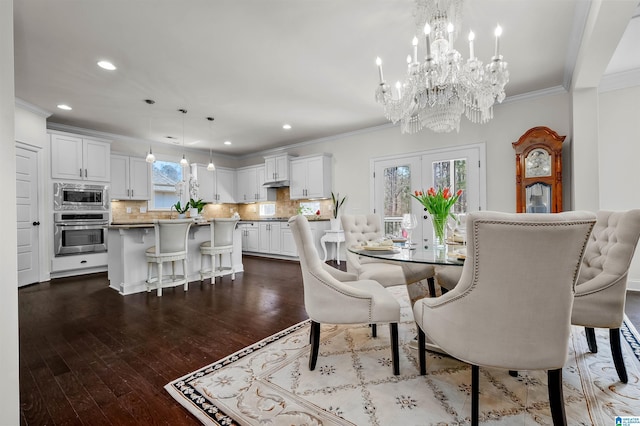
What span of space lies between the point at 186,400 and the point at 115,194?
557cm

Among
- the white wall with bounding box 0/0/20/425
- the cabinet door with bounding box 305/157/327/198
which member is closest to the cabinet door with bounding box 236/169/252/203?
the cabinet door with bounding box 305/157/327/198

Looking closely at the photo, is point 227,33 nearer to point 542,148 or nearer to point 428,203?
point 428,203

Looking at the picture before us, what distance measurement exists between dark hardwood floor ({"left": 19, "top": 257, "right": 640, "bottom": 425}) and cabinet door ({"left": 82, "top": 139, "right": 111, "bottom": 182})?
196 cm

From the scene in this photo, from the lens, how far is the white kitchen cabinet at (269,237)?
657cm

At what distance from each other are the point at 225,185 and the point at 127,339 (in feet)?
19.0

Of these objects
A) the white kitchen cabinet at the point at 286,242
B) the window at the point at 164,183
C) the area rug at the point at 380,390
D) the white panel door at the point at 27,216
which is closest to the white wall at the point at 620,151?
the area rug at the point at 380,390

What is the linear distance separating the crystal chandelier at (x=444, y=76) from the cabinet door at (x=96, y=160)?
209 inches

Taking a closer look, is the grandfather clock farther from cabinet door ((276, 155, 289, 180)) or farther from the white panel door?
the white panel door

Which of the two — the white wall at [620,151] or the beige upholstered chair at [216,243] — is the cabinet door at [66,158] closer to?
the beige upholstered chair at [216,243]

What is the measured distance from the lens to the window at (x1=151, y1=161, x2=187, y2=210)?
6.47 m

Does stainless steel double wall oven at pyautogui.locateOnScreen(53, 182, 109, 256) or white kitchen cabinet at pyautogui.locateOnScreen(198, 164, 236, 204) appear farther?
white kitchen cabinet at pyautogui.locateOnScreen(198, 164, 236, 204)

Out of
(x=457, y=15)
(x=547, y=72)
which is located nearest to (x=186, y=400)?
(x=457, y=15)

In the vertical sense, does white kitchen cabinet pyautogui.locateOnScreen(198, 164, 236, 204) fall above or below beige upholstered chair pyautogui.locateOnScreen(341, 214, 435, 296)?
above

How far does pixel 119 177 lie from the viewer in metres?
5.79
